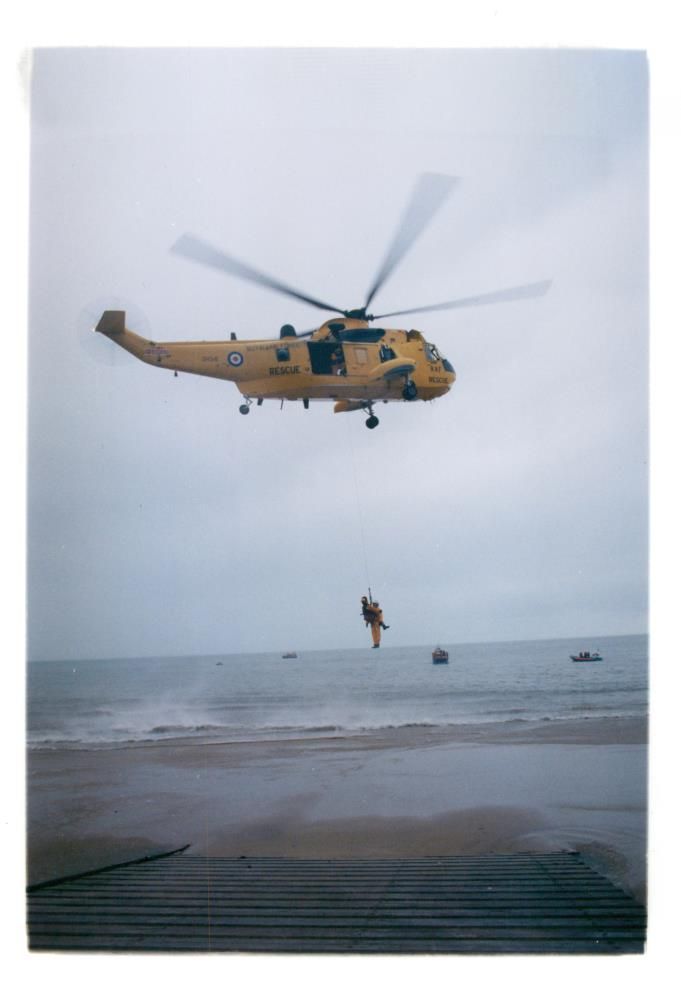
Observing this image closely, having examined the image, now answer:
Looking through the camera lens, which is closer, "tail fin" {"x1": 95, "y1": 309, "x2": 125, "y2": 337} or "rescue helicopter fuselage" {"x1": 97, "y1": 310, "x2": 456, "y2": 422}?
"tail fin" {"x1": 95, "y1": 309, "x2": 125, "y2": 337}

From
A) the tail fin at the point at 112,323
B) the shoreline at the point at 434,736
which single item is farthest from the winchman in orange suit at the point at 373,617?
the shoreline at the point at 434,736

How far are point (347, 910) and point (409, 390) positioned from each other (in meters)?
3.20

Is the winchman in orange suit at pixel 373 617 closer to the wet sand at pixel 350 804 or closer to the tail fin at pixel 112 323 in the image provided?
the wet sand at pixel 350 804

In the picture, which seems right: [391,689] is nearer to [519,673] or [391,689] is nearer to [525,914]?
[519,673]

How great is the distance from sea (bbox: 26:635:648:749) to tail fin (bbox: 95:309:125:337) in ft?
9.51

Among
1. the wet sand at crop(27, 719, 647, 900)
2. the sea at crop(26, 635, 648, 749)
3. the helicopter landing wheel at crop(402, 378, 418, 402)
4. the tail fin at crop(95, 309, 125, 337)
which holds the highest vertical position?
the tail fin at crop(95, 309, 125, 337)

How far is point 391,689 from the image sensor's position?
1800 centimetres

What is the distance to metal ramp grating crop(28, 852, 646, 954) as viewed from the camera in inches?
144

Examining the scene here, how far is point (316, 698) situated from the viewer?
56.0 feet

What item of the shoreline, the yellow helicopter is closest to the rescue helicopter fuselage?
the yellow helicopter

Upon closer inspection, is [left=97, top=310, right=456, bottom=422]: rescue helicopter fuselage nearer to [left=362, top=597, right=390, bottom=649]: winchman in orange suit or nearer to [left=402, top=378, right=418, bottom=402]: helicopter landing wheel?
[left=402, top=378, right=418, bottom=402]: helicopter landing wheel

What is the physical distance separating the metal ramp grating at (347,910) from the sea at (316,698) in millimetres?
3047

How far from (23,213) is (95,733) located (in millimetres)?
9153

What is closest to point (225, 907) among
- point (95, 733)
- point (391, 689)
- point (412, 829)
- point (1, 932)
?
point (1, 932)
